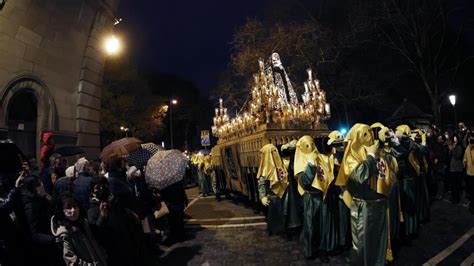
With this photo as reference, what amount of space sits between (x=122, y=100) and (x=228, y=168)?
56.8 ft

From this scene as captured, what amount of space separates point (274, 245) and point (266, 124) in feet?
15.1

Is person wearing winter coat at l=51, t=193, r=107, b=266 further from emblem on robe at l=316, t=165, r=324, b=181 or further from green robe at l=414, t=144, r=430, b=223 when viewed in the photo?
green robe at l=414, t=144, r=430, b=223

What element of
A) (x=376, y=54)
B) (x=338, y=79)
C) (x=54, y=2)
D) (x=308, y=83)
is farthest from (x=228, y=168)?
(x=376, y=54)

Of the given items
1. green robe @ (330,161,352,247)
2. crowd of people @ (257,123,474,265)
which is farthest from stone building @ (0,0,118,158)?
green robe @ (330,161,352,247)

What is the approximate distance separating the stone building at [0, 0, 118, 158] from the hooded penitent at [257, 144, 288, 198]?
23.4ft

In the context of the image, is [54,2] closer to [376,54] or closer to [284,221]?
[284,221]

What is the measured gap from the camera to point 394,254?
5637 millimetres

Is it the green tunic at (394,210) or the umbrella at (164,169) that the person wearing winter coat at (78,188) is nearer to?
the umbrella at (164,169)

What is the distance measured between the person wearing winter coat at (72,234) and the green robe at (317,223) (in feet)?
11.7

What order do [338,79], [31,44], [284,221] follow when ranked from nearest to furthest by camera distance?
[284,221]
[31,44]
[338,79]

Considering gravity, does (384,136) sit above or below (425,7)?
below

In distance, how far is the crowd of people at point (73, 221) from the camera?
12.6ft

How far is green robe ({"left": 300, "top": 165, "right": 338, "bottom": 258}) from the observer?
5.66m

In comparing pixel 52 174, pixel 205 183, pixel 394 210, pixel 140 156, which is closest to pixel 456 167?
pixel 394 210
